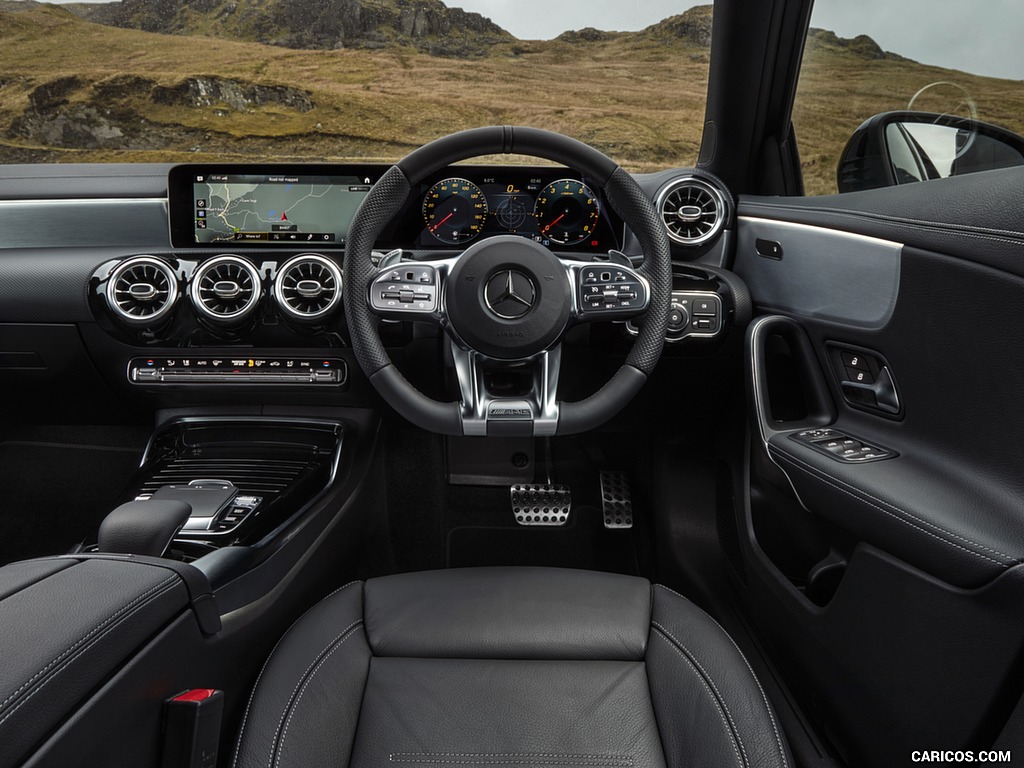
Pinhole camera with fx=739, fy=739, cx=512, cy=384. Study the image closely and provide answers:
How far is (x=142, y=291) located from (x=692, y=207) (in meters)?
1.43

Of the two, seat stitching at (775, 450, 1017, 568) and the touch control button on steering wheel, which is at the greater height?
the touch control button on steering wheel

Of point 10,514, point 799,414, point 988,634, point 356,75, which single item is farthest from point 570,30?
point 10,514

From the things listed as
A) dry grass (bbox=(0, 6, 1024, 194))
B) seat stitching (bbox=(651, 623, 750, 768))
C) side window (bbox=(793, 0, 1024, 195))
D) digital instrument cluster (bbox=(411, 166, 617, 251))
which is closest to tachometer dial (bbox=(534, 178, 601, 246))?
digital instrument cluster (bbox=(411, 166, 617, 251))

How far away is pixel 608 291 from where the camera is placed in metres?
1.51

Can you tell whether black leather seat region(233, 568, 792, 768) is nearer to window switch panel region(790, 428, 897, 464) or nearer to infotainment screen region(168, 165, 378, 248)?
window switch panel region(790, 428, 897, 464)

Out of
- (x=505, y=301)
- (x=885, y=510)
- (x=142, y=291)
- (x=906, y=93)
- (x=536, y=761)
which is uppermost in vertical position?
(x=906, y=93)

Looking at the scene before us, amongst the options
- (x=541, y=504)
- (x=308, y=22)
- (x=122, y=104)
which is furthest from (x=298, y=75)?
Answer: (x=541, y=504)

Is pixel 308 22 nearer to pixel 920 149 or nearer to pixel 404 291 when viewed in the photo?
pixel 404 291

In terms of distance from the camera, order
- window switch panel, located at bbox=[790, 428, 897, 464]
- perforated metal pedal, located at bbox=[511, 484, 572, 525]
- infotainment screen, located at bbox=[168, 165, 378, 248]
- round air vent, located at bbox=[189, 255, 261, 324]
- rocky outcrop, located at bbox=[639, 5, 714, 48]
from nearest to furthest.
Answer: window switch panel, located at bbox=[790, 428, 897, 464]
round air vent, located at bbox=[189, 255, 261, 324]
infotainment screen, located at bbox=[168, 165, 378, 248]
rocky outcrop, located at bbox=[639, 5, 714, 48]
perforated metal pedal, located at bbox=[511, 484, 572, 525]

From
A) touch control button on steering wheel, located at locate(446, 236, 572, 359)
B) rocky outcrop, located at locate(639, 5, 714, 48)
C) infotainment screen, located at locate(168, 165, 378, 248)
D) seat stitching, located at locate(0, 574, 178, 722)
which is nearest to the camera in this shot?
seat stitching, located at locate(0, 574, 178, 722)

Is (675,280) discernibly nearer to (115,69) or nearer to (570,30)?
(570,30)

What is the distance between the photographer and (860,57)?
192cm

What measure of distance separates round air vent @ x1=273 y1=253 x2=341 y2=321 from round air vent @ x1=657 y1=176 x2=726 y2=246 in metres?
0.87

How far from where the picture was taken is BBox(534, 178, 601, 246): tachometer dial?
1.89 metres
